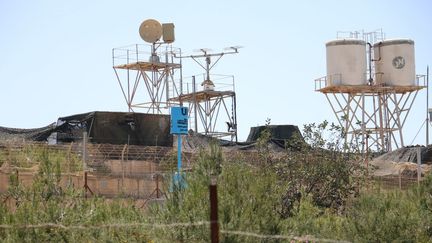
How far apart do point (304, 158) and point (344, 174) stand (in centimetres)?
90

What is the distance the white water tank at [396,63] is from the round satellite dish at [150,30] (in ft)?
48.3

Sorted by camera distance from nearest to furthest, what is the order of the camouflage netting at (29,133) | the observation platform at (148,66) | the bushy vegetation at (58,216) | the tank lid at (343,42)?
the bushy vegetation at (58,216) < the camouflage netting at (29,133) < the observation platform at (148,66) < the tank lid at (343,42)

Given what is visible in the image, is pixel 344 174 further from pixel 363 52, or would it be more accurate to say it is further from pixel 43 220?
pixel 363 52

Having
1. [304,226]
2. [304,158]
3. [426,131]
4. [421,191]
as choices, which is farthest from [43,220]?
[426,131]

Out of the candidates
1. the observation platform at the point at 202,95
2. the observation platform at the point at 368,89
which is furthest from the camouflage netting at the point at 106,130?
the observation platform at the point at 368,89

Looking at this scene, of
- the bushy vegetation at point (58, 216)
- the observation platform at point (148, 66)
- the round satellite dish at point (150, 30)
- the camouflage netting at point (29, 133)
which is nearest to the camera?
the bushy vegetation at point (58, 216)

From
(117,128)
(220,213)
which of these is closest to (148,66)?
(117,128)

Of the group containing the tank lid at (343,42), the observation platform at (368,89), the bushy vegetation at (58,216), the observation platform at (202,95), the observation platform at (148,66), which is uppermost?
the tank lid at (343,42)

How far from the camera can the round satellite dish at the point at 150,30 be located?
4419cm

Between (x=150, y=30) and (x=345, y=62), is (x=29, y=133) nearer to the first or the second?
(x=150, y=30)

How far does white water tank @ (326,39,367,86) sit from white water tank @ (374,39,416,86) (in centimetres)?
170

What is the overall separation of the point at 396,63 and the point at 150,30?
15998 millimetres

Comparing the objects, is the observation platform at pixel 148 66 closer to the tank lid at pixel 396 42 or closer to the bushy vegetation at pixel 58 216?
the tank lid at pixel 396 42

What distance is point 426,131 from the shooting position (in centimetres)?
4116
